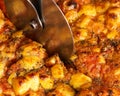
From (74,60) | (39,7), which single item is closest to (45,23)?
(39,7)

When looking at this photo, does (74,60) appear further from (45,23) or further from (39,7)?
(39,7)

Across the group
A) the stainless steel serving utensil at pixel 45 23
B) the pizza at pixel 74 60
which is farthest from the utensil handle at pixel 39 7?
the pizza at pixel 74 60

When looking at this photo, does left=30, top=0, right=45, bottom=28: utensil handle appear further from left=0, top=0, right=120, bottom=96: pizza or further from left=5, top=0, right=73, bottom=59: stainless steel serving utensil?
left=0, top=0, right=120, bottom=96: pizza

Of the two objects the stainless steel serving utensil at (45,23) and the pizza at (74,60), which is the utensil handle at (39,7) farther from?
the pizza at (74,60)

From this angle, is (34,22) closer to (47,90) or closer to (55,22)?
(55,22)

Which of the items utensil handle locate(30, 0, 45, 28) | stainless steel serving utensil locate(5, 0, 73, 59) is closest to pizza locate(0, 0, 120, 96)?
stainless steel serving utensil locate(5, 0, 73, 59)

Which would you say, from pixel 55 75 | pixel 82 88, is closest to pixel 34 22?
pixel 55 75
